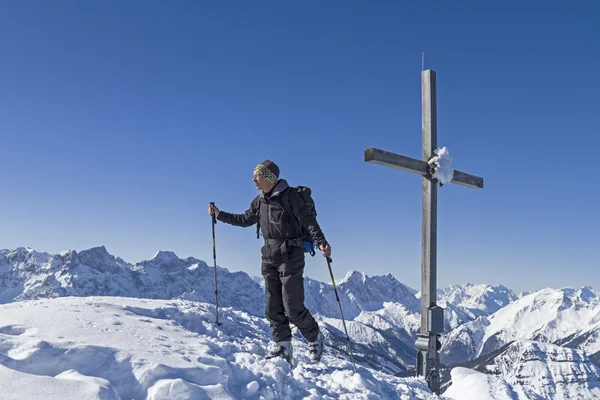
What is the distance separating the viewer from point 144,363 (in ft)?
18.4

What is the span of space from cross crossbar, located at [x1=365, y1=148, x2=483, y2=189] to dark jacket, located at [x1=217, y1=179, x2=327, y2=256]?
176 cm

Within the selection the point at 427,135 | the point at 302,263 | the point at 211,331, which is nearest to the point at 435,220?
the point at 427,135

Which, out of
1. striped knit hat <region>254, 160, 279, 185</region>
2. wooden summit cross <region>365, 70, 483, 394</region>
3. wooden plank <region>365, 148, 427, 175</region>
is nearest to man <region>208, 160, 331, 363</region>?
striped knit hat <region>254, 160, 279, 185</region>

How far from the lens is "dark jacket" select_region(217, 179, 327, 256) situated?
7.57m

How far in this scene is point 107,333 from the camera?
6734mm

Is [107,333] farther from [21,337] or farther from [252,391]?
[252,391]

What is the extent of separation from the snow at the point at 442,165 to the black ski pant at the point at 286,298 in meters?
3.63

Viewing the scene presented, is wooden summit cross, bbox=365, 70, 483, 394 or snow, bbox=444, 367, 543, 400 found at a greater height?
wooden summit cross, bbox=365, 70, 483, 394

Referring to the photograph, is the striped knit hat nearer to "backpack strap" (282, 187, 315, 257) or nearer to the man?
the man

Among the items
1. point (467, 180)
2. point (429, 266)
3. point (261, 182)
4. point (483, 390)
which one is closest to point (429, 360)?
point (429, 266)

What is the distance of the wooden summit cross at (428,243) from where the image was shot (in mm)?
9195

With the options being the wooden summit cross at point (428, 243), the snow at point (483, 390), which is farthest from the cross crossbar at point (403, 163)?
the snow at point (483, 390)

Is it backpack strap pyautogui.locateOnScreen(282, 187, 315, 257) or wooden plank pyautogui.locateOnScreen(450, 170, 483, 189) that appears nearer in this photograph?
backpack strap pyautogui.locateOnScreen(282, 187, 315, 257)

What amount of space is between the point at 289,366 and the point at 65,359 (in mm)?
3185
